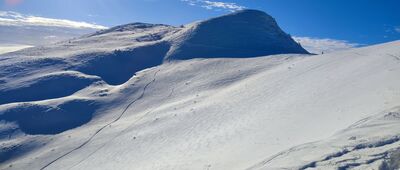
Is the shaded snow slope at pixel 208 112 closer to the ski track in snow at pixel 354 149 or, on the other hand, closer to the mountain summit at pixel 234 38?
the ski track in snow at pixel 354 149

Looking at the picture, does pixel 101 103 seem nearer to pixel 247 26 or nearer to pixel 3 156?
pixel 3 156

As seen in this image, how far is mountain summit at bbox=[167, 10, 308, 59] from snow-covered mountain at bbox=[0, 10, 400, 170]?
0.31ft

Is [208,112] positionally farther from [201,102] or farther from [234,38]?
[234,38]

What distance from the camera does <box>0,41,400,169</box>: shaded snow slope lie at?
57.3 feet

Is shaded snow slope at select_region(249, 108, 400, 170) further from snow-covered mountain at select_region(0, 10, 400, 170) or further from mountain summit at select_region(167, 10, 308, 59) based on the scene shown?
mountain summit at select_region(167, 10, 308, 59)

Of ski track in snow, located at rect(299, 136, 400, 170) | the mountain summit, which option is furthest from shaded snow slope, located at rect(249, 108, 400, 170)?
the mountain summit

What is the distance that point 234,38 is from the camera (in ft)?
113

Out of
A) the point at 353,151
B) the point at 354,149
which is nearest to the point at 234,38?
the point at 354,149

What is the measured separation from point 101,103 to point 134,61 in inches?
239

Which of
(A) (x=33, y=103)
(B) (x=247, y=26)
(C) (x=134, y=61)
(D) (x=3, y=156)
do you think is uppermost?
(B) (x=247, y=26)

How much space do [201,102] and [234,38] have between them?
11.0m

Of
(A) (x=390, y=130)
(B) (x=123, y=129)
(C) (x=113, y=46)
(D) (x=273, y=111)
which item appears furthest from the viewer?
(C) (x=113, y=46)

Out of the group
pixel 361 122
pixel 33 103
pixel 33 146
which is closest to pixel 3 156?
pixel 33 146

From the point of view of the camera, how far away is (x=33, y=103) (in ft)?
86.1
